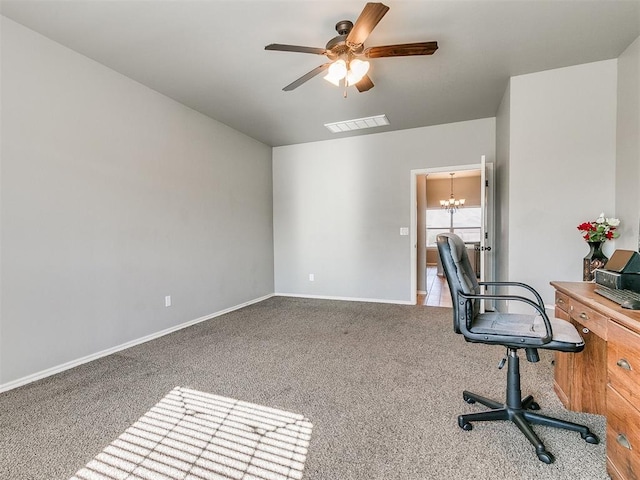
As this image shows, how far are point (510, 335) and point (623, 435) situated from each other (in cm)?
50

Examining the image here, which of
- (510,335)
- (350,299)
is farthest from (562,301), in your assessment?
(350,299)

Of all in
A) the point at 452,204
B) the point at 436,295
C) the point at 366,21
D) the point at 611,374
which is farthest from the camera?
the point at 452,204

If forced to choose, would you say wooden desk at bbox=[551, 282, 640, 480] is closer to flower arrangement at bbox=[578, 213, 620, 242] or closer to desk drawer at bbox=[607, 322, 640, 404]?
desk drawer at bbox=[607, 322, 640, 404]

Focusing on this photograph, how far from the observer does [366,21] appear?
1874mm

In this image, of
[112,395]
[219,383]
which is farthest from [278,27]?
[112,395]

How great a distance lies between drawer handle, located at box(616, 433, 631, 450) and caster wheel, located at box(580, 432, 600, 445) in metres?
0.36

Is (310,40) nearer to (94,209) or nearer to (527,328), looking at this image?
(94,209)

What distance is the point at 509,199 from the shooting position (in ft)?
10.6

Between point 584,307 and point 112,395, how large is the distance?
2.91m

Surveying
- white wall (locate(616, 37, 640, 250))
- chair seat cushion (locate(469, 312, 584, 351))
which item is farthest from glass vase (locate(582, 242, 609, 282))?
chair seat cushion (locate(469, 312, 584, 351))

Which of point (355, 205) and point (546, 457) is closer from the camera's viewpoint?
point (546, 457)

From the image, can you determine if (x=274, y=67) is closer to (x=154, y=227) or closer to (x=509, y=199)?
(x=154, y=227)

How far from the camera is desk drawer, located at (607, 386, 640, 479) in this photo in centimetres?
114

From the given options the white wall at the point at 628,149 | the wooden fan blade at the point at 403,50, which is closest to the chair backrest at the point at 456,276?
the wooden fan blade at the point at 403,50
